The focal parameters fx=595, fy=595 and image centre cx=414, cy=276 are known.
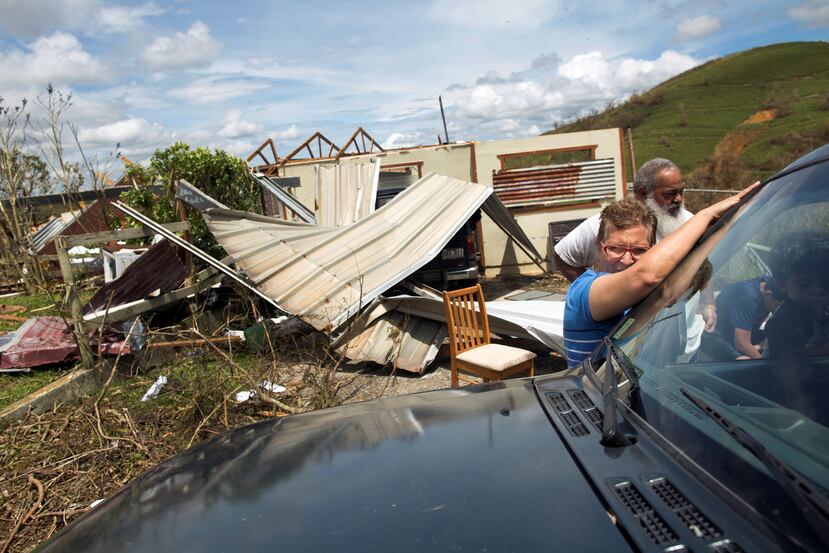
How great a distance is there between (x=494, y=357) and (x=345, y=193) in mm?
5089

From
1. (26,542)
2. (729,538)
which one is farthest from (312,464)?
(26,542)

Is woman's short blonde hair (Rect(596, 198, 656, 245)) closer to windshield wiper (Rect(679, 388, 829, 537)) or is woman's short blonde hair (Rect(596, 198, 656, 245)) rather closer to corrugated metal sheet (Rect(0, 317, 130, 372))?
windshield wiper (Rect(679, 388, 829, 537))

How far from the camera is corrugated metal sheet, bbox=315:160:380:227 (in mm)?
8797

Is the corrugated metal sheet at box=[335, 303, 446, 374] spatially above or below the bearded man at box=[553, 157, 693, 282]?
below

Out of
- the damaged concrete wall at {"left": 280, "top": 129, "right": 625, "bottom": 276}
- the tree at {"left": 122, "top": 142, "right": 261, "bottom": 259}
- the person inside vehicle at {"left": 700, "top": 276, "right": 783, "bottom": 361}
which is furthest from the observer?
the damaged concrete wall at {"left": 280, "top": 129, "right": 625, "bottom": 276}

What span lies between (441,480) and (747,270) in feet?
3.61

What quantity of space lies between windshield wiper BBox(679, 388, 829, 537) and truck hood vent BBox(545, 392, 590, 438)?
349 millimetres

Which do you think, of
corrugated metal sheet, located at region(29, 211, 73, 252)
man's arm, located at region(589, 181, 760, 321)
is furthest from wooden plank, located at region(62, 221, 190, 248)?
corrugated metal sheet, located at region(29, 211, 73, 252)

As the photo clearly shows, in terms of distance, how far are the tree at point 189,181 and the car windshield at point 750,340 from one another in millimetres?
8420

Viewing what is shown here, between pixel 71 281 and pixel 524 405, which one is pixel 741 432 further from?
pixel 71 281

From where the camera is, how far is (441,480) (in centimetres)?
148

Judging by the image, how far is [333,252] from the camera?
24.0 feet

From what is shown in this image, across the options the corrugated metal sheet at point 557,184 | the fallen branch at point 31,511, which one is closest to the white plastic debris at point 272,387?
the fallen branch at point 31,511

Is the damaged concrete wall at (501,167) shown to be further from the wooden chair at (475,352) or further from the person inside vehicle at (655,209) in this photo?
the person inside vehicle at (655,209)
